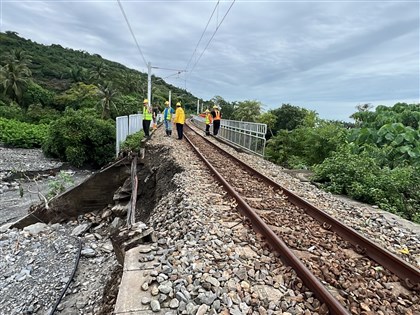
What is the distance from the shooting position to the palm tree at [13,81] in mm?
52500

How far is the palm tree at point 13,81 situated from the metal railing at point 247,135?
49300mm

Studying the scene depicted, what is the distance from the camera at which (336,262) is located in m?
3.96

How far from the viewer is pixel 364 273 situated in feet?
12.4

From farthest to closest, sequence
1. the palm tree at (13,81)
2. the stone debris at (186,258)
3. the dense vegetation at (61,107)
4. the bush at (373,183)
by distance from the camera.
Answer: the palm tree at (13,81), the dense vegetation at (61,107), the bush at (373,183), the stone debris at (186,258)

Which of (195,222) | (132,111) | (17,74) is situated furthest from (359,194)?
(17,74)

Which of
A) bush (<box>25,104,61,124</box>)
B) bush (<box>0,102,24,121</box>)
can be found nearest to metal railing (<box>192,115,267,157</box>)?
bush (<box>0,102,24,121</box>)

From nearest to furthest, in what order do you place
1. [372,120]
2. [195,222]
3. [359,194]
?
[195,222] → [359,194] → [372,120]

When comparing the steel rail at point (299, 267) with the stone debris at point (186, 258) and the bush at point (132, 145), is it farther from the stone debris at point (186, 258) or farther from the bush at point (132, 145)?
the bush at point (132, 145)

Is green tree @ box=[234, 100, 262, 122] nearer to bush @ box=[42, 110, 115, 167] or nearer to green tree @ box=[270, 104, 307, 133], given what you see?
green tree @ box=[270, 104, 307, 133]

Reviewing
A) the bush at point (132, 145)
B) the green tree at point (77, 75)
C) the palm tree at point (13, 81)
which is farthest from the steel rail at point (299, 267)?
the green tree at point (77, 75)

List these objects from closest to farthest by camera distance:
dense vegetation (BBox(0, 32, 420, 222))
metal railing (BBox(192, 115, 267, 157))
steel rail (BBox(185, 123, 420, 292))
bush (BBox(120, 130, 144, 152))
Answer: steel rail (BBox(185, 123, 420, 292)) → dense vegetation (BBox(0, 32, 420, 222)) → metal railing (BBox(192, 115, 267, 157)) → bush (BBox(120, 130, 144, 152))

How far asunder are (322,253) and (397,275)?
88 centimetres

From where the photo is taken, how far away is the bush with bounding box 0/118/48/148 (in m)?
32.4

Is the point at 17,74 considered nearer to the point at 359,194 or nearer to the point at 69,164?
the point at 69,164
